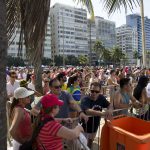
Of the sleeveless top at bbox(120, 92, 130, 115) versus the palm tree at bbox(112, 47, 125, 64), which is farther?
the palm tree at bbox(112, 47, 125, 64)

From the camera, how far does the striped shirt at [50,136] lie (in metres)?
2.92

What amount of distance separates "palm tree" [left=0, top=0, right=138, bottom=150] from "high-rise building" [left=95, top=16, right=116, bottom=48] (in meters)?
139

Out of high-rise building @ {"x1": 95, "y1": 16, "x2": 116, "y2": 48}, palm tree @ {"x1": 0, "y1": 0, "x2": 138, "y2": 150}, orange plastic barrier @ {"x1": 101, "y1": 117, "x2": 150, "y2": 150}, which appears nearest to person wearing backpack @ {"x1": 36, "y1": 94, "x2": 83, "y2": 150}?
palm tree @ {"x1": 0, "y1": 0, "x2": 138, "y2": 150}

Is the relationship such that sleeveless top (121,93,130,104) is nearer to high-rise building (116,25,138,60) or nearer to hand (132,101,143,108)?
hand (132,101,143,108)

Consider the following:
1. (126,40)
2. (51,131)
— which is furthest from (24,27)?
(126,40)

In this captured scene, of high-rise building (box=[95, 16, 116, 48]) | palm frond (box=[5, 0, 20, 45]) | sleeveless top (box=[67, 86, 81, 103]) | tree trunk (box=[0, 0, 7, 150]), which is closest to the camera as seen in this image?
tree trunk (box=[0, 0, 7, 150])

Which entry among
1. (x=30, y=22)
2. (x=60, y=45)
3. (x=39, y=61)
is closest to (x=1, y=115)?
(x=39, y=61)

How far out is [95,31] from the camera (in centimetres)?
14275

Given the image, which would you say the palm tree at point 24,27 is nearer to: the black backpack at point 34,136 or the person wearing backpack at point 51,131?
the black backpack at point 34,136

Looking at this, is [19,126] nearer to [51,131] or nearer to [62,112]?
[51,131]

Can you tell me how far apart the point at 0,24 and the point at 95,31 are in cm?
14218

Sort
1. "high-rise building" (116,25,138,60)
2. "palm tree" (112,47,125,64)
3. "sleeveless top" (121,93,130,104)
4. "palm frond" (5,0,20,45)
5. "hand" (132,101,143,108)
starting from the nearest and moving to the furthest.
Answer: "palm frond" (5,0,20,45)
"sleeveless top" (121,93,130,104)
"hand" (132,101,143,108)
"palm tree" (112,47,125,64)
"high-rise building" (116,25,138,60)

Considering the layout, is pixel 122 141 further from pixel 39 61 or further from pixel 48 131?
pixel 39 61

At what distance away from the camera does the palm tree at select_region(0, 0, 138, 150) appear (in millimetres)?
2779
